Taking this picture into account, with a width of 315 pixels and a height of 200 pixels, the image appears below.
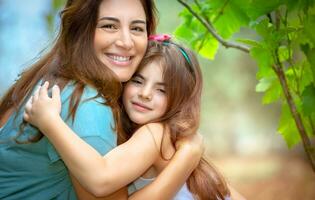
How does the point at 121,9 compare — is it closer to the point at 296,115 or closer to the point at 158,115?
the point at 158,115

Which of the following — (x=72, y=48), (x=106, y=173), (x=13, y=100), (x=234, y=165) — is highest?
(x=72, y=48)

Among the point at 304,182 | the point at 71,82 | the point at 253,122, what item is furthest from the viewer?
the point at 253,122

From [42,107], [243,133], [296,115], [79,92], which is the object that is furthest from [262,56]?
[243,133]

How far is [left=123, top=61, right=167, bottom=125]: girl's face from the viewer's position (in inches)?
75.2

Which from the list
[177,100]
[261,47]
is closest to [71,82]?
[177,100]

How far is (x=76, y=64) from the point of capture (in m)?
1.73

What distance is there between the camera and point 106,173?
150 cm

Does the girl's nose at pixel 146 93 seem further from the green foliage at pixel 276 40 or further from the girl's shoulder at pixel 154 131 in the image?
the green foliage at pixel 276 40

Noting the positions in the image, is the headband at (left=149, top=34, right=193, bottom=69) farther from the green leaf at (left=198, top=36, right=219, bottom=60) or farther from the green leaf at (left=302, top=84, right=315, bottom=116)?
the green leaf at (left=302, top=84, right=315, bottom=116)

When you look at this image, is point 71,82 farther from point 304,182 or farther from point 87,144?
point 304,182

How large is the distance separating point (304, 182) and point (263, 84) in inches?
179

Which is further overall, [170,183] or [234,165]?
[234,165]

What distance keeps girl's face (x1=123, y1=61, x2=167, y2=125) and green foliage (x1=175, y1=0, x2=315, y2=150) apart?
0.25m

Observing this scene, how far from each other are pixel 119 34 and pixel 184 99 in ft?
1.17
